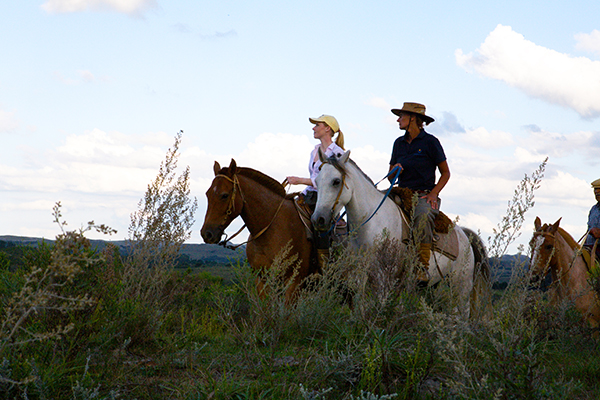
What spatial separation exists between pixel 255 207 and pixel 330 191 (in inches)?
50.5

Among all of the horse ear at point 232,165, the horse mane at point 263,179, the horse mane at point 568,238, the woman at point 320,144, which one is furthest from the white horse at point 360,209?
the horse mane at point 568,238

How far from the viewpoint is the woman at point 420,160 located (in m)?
7.14

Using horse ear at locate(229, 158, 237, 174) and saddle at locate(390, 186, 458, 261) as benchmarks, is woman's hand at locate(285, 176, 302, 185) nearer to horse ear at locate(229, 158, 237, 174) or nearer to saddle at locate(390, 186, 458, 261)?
horse ear at locate(229, 158, 237, 174)

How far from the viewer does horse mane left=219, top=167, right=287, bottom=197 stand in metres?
7.26

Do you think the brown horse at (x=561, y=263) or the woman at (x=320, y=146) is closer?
the woman at (x=320, y=146)

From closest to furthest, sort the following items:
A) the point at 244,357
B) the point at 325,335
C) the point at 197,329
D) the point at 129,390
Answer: the point at 129,390 < the point at 244,357 < the point at 325,335 < the point at 197,329

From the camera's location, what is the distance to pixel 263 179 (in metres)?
7.32

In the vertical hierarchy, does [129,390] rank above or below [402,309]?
below

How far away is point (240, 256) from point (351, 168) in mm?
1873

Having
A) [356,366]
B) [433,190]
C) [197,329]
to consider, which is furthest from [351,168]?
[356,366]

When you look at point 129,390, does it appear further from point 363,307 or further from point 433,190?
point 433,190

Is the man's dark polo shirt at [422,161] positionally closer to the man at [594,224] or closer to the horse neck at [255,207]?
the horse neck at [255,207]

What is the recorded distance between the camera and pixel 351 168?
6.70 metres

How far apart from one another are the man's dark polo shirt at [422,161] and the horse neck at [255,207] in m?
1.91
